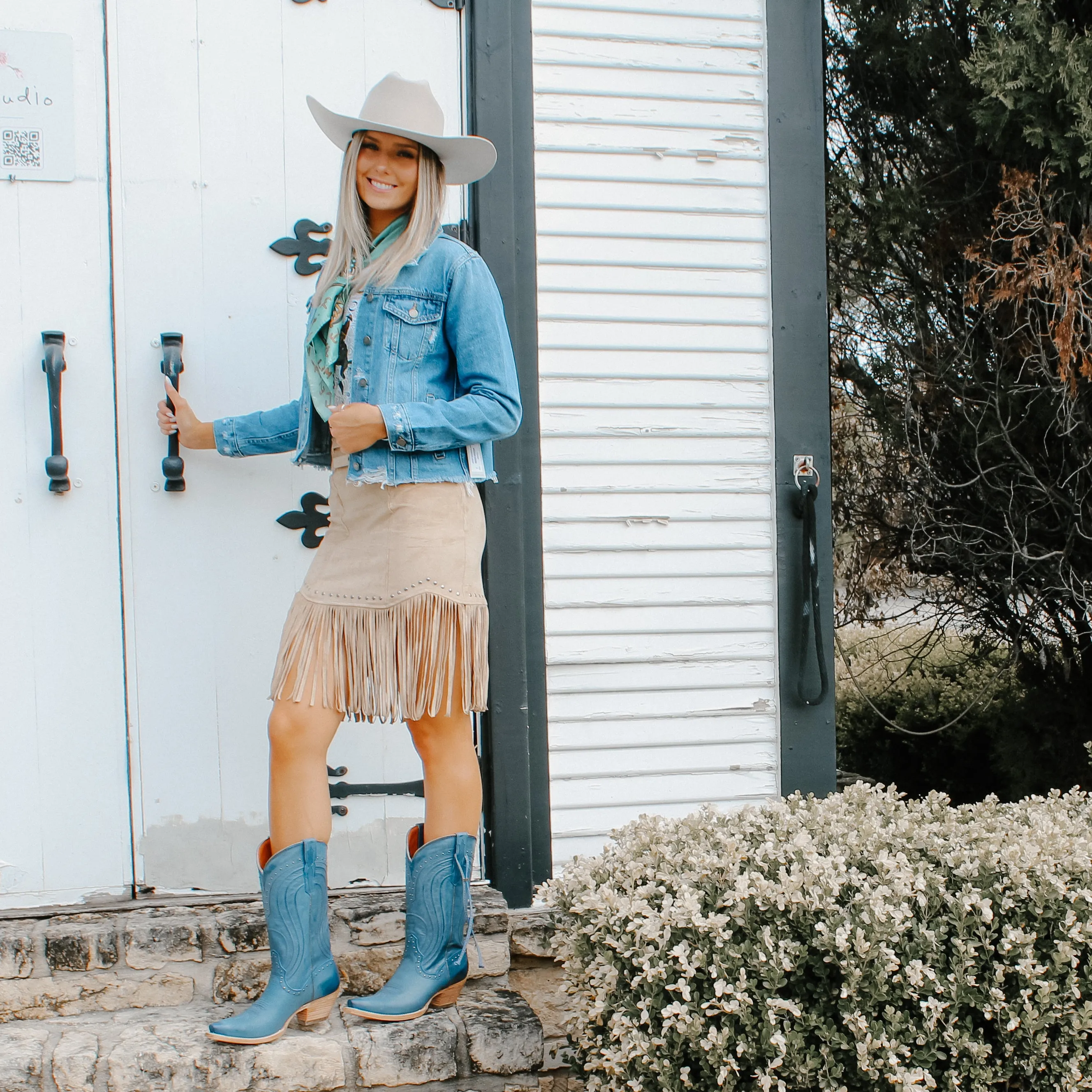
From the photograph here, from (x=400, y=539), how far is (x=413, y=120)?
2.75ft

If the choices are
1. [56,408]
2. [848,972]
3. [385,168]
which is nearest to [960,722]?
[848,972]

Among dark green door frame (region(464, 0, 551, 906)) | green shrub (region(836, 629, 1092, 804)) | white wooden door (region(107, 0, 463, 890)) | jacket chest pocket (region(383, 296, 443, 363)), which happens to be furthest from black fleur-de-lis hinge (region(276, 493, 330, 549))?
green shrub (region(836, 629, 1092, 804))

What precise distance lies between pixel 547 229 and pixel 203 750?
5.38 feet

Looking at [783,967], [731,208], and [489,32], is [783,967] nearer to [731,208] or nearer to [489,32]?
[731,208]

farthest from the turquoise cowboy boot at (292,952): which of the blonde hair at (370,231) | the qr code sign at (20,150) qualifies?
the qr code sign at (20,150)

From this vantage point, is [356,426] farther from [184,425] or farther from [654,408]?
[654,408]

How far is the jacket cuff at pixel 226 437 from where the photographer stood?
2.53 m

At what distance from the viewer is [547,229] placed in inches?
118

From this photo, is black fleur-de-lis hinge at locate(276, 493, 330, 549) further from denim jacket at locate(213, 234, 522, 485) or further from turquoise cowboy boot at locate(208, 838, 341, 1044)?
turquoise cowboy boot at locate(208, 838, 341, 1044)

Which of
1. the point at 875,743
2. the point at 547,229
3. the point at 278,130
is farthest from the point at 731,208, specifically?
the point at 875,743

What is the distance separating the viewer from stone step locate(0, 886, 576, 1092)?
81.7 inches

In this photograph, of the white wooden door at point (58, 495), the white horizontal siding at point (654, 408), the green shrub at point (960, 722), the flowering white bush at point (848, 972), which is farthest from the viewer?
the green shrub at point (960, 722)

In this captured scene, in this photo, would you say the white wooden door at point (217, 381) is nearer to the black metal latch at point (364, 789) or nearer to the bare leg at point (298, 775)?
the black metal latch at point (364, 789)

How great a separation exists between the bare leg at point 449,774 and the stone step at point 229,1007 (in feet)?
1.26
